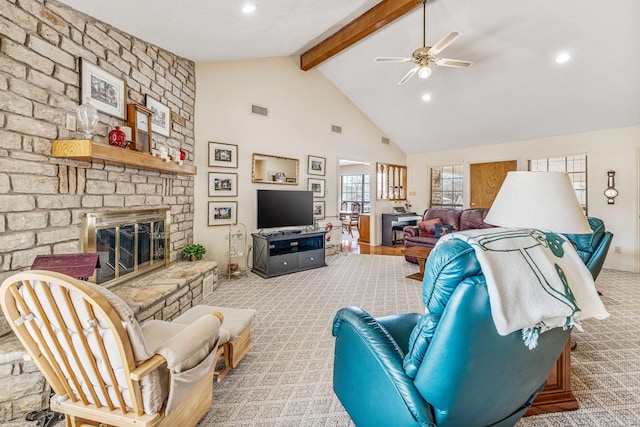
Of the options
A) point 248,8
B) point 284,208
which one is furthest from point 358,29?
point 284,208

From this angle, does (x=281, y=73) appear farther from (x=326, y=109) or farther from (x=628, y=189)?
(x=628, y=189)

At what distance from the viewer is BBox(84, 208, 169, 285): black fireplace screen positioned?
236cm

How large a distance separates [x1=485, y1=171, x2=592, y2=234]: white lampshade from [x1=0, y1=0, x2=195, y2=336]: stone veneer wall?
111 inches

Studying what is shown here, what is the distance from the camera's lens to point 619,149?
4.75m

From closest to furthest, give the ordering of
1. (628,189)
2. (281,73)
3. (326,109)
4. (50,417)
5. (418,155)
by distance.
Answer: (50,417) < (628,189) < (281,73) < (326,109) < (418,155)

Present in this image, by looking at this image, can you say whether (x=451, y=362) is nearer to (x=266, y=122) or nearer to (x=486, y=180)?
(x=266, y=122)

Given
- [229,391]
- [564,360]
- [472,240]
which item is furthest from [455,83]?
[229,391]

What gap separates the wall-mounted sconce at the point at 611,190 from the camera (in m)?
4.77

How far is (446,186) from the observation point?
282 inches

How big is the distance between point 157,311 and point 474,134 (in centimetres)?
640

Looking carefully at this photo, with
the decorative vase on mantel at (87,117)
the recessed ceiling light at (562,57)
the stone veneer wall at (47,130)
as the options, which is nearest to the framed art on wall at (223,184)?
the stone veneer wall at (47,130)

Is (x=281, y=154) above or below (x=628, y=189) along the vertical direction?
above

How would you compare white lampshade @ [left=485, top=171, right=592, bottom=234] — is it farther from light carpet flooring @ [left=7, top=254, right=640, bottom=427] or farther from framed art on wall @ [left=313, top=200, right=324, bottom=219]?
framed art on wall @ [left=313, top=200, right=324, bottom=219]

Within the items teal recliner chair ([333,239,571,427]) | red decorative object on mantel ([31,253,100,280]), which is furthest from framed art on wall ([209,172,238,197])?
teal recliner chair ([333,239,571,427])
